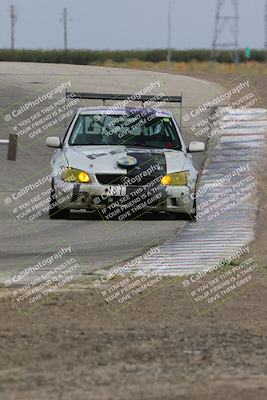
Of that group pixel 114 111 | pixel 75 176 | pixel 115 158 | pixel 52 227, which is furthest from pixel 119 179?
pixel 114 111

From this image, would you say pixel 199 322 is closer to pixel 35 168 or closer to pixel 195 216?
pixel 195 216

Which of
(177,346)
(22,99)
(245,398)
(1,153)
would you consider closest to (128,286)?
(177,346)

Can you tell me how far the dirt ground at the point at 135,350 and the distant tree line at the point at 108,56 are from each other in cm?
6877

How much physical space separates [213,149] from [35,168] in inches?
177

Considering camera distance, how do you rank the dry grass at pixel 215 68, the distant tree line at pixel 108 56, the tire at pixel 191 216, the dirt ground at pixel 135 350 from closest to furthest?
the dirt ground at pixel 135 350, the tire at pixel 191 216, the dry grass at pixel 215 68, the distant tree line at pixel 108 56

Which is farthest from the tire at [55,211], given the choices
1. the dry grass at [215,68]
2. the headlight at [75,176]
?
the dry grass at [215,68]

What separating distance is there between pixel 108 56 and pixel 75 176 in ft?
236

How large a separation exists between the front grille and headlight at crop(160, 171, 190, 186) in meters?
0.21

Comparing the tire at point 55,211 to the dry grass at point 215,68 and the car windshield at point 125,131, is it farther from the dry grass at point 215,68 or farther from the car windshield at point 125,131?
the dry grass at point 215,68

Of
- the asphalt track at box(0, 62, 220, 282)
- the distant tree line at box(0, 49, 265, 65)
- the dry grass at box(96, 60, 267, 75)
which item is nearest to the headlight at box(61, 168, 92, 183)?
the asphalt track at box(0, 62, 220, 282)

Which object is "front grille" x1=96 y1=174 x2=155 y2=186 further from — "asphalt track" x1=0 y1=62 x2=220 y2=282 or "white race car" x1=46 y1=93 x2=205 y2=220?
"asphalt track" x1=0 y1=62 x2=220 y2=282

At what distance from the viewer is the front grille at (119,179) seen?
49.1 ft

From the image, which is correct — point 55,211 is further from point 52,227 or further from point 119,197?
point 119,197

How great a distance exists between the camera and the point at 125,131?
52.9 feet
